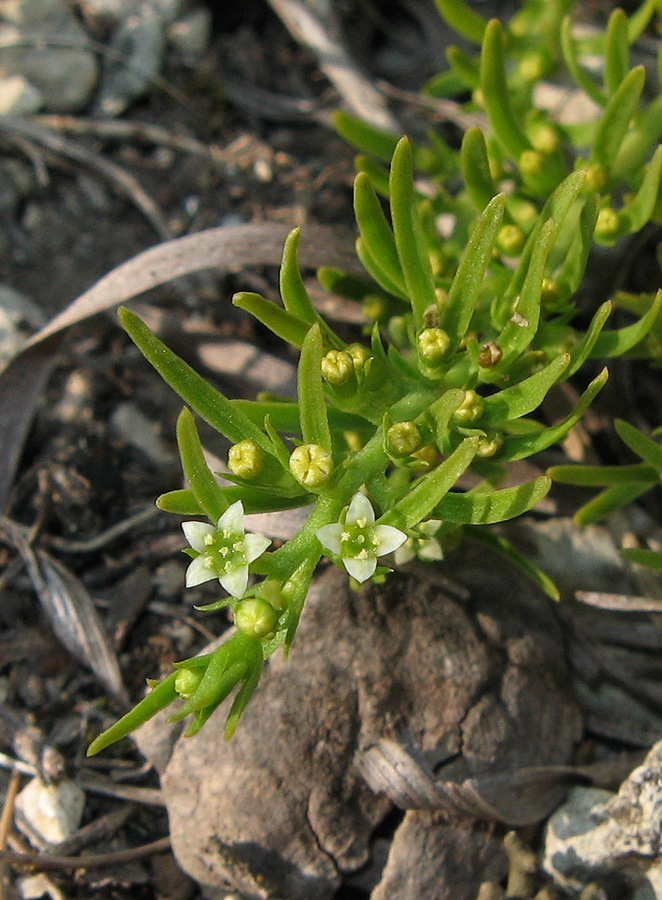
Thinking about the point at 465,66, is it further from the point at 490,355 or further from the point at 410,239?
the point at 490,355

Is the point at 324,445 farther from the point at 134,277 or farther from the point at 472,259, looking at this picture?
the point at 134,277

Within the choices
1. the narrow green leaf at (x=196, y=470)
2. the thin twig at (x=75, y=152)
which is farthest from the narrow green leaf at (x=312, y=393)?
the thin twig at (x=75, y=152)

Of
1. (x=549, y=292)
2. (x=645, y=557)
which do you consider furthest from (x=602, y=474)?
(x=549, y=292)

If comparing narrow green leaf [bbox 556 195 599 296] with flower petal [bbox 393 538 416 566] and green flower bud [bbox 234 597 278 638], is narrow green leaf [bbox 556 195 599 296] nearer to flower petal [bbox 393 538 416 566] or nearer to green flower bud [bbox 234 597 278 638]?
flower petal [bbox 393 538 416 566]

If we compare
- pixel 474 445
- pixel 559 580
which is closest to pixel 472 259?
pixel 474 445

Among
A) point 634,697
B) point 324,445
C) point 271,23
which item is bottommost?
point 634,697

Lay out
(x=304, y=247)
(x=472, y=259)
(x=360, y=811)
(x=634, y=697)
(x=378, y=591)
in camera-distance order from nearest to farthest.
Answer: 1. (x=472, y=259)
2. (x=360, y=811)
3. (x=378, y=591)
4. (x=634, y=697)
5. (x=304, y=247)
